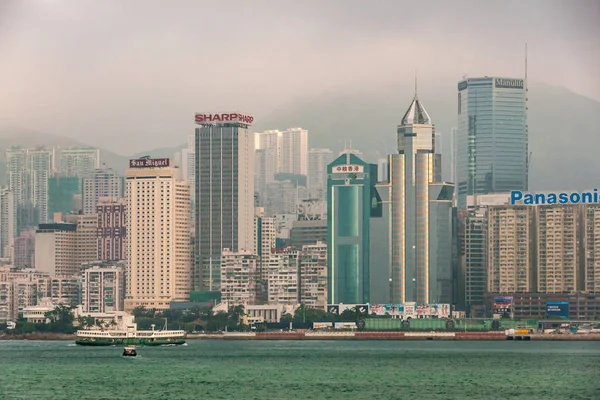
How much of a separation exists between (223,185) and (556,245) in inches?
701

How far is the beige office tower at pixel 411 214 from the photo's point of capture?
3196 inches

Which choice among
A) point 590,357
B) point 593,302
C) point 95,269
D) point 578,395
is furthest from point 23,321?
point 578,395

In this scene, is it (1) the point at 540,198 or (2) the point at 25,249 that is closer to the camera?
(1) the point at 540,198

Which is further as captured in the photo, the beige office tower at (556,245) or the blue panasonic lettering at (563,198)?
the beige office tower at (556,245)

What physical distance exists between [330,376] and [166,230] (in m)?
47.2

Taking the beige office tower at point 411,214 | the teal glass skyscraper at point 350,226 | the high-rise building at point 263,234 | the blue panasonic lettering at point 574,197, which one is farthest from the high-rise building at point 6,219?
the blue panasonic lettering at point 574,197

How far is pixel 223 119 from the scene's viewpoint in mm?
86438

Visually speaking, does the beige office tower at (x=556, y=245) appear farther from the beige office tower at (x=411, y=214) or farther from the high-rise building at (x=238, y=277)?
the high-rise building at (x=238, y=277)

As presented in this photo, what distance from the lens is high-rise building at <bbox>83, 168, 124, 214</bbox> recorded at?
100688 millimetres

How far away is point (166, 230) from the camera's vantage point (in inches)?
3346

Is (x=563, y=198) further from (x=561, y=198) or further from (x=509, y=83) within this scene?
(x=509, y=83)

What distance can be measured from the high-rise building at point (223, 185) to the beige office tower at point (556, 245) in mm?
Result: 15515

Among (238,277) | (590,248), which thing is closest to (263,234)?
(238,277)

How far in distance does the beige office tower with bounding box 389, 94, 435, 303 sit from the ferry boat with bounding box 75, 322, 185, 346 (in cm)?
2338
